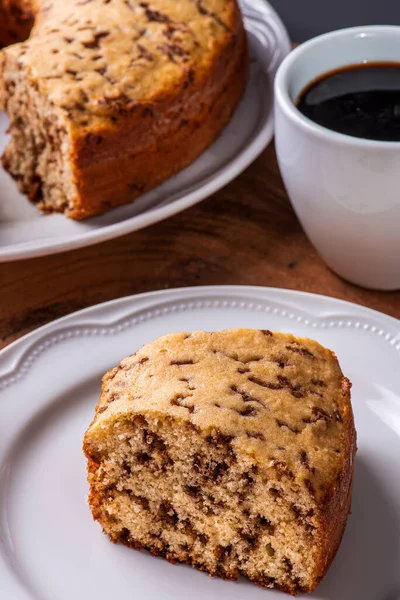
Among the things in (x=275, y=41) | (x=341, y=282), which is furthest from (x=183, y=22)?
(x=341, y=282)

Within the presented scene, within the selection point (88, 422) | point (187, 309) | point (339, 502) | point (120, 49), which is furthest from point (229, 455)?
point (120, 49)

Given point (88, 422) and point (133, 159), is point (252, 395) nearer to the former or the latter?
point (88, 422)

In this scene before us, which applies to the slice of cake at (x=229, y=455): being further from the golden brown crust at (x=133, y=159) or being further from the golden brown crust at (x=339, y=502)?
the golden brown crust at (x=133, y=159)

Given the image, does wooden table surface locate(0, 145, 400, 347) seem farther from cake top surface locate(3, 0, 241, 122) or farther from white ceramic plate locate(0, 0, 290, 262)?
cake top surface locate(3, 0, 241, 122)

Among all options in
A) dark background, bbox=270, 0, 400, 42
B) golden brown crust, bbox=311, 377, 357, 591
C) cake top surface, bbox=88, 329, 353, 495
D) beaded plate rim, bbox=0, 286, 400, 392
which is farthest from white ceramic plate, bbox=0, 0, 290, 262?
dark background, bbox=270, 0, 400, 42

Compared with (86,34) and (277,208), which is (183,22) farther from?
(277,208)
